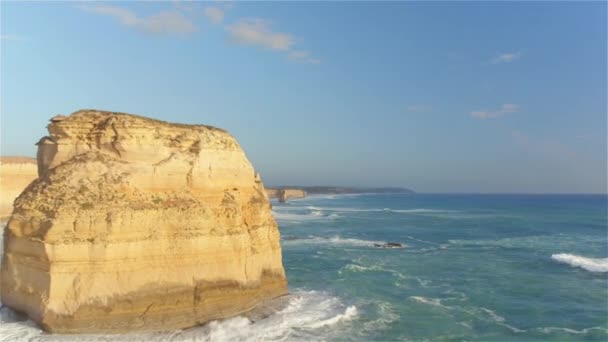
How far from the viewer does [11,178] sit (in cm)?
5838

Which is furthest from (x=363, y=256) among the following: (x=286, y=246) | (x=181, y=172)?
(x=181, y=172)

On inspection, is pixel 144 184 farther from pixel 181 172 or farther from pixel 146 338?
pixel 146 338

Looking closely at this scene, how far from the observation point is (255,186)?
2295 cm

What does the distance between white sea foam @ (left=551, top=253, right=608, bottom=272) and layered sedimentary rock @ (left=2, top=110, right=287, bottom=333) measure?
77.1 ft

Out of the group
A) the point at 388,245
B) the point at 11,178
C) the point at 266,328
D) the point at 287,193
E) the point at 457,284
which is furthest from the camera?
the point at 287,193

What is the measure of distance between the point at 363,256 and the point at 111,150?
21.3 m

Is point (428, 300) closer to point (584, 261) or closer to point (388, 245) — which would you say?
point (584, 261)

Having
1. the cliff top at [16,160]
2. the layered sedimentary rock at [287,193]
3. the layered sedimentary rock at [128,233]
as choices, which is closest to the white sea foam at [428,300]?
the layered sedimentary rock at [128,233]

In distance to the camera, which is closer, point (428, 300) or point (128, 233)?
point (128, 233)

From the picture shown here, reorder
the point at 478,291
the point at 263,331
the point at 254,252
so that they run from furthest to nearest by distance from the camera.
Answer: the point at 478,291 → the point at 254,252 → the point at 263,331

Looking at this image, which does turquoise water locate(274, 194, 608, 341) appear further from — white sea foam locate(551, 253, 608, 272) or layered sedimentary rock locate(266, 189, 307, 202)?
layered sedimentary rock locate(266, 189, 307, 202)

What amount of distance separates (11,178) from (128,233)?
51042 millimetres

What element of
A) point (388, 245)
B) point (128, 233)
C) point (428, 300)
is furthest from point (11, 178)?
point (428, 300)

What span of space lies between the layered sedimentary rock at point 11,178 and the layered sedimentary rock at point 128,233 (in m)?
45.2
